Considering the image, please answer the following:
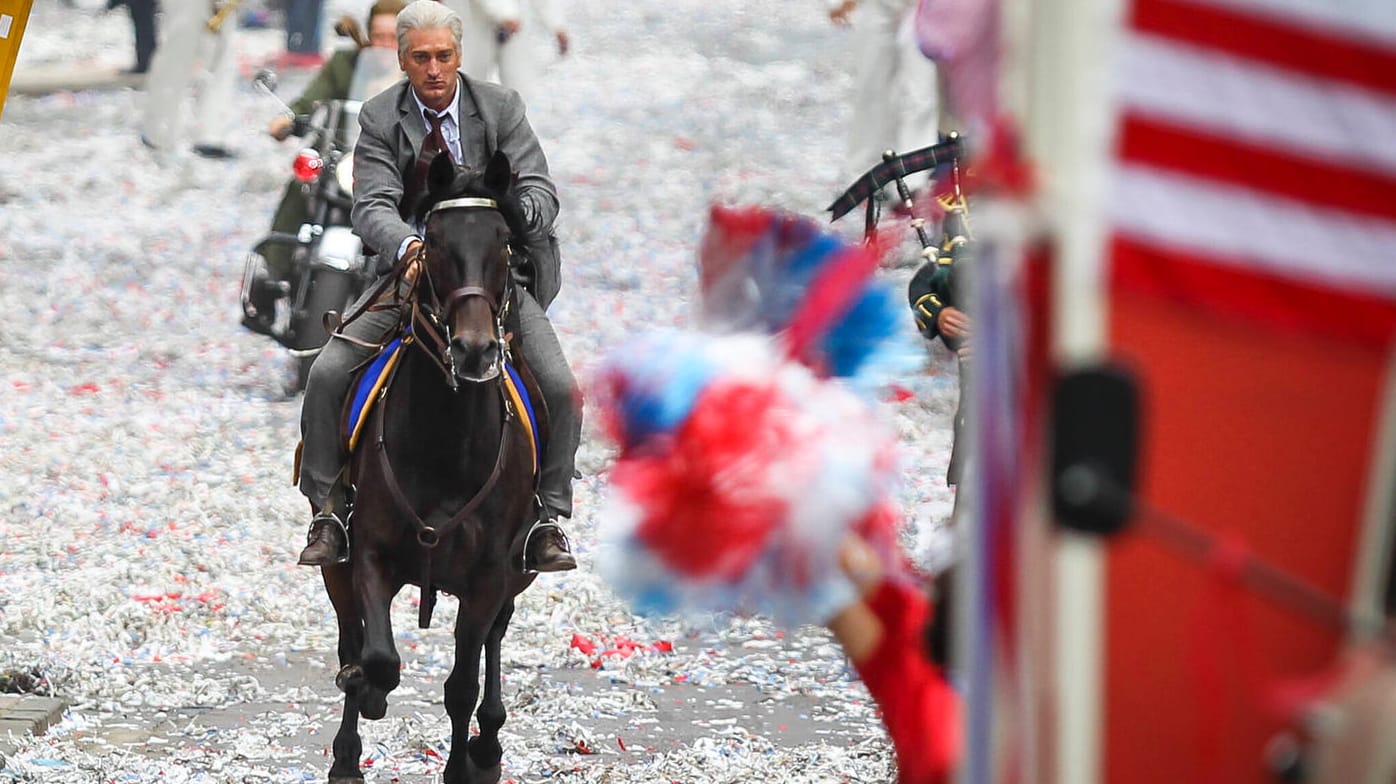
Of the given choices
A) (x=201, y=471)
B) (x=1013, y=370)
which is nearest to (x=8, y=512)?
(x=201, y=471)

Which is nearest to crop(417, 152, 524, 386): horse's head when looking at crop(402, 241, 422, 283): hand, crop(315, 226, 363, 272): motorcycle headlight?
crop(402, 241, 422, 283): hand

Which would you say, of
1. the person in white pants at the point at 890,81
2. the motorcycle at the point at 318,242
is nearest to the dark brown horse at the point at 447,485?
the motorcycle at the point at 318,242

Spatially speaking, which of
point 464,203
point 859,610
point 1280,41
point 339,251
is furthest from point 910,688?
point 339,251

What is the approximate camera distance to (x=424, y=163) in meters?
7.61

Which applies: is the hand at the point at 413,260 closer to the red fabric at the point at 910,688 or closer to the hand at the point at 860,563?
the red fabric at the point at 910,688

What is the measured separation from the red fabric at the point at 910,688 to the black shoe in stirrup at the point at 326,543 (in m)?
4.14

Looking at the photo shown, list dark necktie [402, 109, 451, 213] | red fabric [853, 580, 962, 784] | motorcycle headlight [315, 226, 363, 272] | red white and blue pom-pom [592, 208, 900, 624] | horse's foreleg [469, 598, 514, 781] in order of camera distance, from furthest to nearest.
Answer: motorcycle headlight [315, 226, 363, 272]
horse's foreleg [469, 598, 514, 781]
dark necktie [402, 109, 451, 213]
red fabric [853, 580, 962, 784]
red white and blue pom-pom [592, 208, 900, 624]

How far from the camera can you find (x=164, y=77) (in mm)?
19703

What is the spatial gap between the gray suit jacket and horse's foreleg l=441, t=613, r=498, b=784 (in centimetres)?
123

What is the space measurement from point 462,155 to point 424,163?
402mm

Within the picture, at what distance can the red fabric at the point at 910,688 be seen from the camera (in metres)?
3.82

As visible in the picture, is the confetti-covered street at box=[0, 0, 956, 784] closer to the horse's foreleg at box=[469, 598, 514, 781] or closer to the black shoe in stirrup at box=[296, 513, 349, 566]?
the horse's foreleg at box=[469, 598, 514, 781]

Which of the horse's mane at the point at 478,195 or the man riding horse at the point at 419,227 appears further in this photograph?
the man riding horse at the point at 419,227

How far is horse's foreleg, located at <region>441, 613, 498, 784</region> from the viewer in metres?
7.90
